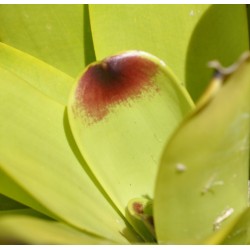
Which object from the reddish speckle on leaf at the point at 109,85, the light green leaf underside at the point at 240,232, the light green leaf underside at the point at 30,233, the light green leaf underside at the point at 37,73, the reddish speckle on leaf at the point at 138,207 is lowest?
the light green leaf underside at the point at 240,232

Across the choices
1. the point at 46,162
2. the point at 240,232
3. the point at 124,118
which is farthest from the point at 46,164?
the point at 240,232

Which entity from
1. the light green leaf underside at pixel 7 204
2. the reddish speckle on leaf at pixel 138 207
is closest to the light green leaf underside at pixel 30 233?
the reddish speckle on leaf at pixel 138 207

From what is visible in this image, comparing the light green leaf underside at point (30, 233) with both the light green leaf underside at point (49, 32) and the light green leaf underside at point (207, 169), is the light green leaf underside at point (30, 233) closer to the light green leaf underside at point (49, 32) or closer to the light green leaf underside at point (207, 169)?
the light green leaf underside at point (207, 169)

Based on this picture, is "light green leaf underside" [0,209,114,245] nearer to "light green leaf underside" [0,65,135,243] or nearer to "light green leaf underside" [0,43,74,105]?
"light green leaf underside" [0,65,135,243]

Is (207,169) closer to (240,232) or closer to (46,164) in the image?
(240,232)

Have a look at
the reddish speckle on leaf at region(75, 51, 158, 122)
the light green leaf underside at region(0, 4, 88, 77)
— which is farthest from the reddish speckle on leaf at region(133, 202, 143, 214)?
the light green leaf underside at region(0, 4, 88, 77)

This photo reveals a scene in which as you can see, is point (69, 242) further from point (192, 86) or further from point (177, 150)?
point (192, 86)
